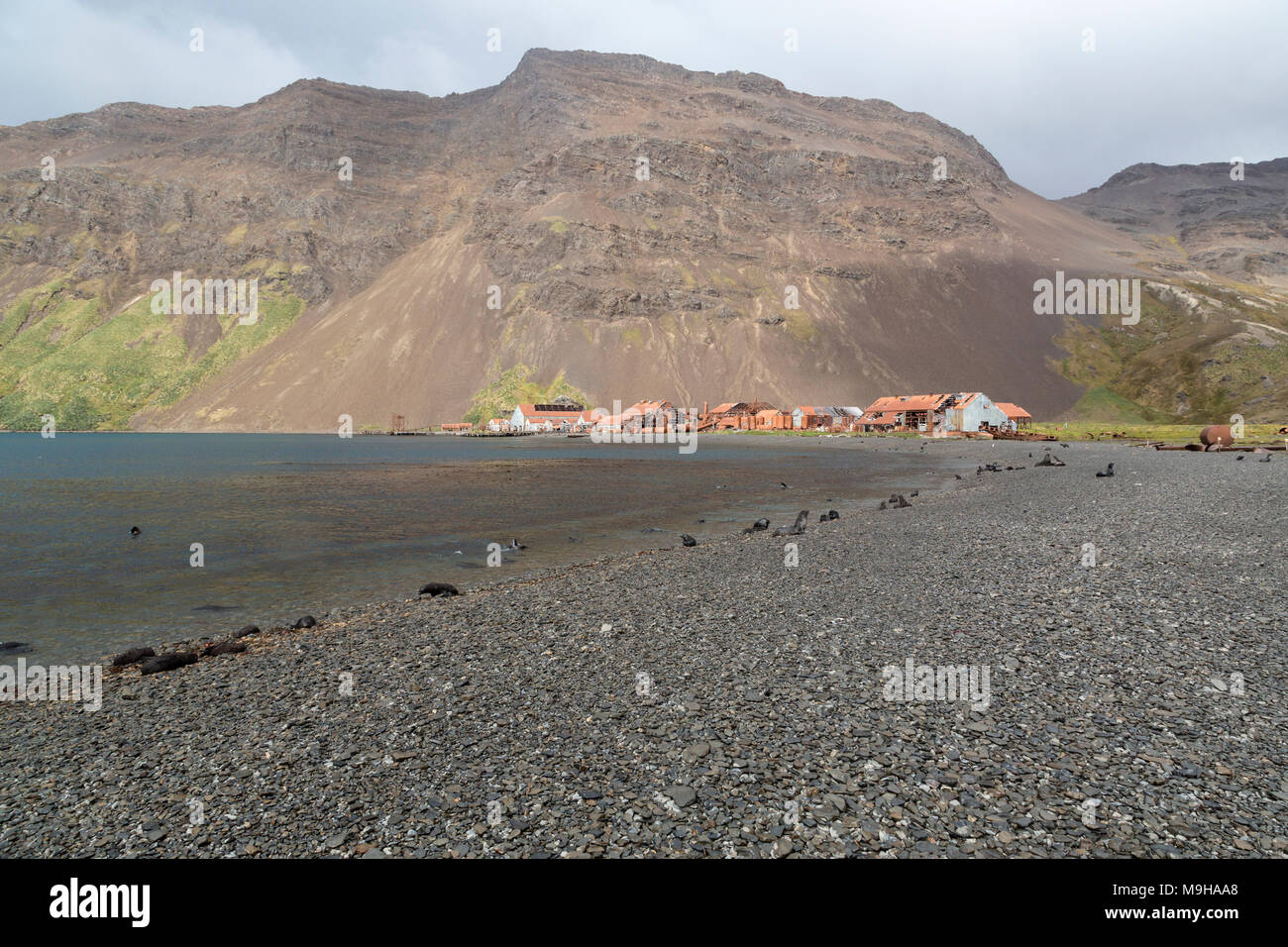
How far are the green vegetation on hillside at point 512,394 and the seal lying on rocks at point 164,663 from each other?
162 metres

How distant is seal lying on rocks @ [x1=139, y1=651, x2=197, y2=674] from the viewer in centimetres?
1143

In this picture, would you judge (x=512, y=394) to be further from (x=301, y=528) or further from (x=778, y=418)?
(x=301, y=528)

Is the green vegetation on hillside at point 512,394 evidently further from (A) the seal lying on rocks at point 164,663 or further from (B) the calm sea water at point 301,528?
(A) the seal lying on rocks at point 164,663

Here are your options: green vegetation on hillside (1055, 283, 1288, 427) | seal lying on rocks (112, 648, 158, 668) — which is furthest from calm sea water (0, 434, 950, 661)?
green vegetation on hillside (1055, 283, 1288, 427)

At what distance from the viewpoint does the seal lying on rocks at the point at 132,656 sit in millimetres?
12047

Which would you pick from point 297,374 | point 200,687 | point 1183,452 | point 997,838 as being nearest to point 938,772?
point 997,838

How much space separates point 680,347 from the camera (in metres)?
181

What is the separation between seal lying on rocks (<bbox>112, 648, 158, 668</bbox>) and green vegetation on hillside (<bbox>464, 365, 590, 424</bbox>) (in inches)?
6334

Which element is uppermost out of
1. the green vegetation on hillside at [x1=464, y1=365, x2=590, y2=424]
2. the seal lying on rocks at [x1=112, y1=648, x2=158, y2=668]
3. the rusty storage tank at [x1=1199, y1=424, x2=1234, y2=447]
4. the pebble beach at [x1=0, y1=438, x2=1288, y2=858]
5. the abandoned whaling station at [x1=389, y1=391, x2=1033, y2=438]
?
the green vegetation on hillside at [x1=464, y1=365, x2=590, y2=424]

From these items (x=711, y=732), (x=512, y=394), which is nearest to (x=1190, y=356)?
(x=512, y=394)

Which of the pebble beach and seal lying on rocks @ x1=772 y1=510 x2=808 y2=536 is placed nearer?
the pebble beach

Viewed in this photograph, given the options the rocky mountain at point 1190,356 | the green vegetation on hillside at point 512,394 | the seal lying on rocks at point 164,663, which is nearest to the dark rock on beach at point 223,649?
the seal lying on rocks at point 164,663

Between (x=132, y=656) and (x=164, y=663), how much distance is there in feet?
4.43

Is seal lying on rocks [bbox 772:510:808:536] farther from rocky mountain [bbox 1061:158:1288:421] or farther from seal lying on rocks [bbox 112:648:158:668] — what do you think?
rocky mountain [bbox 1061:158:1288:421]
